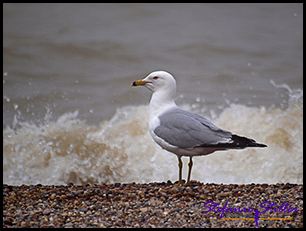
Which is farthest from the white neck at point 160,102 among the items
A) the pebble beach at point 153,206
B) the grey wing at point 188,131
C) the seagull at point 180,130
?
the pebble beach at point 153,206

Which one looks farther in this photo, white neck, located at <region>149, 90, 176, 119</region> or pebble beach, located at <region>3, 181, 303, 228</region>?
white neck, located at <region>149, 90, 176, 119</region>

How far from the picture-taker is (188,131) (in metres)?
4.01

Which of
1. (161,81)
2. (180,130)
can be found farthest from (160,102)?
(180,130)

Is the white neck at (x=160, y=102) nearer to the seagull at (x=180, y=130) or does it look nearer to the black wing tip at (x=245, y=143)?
the seagull at (x=180, y=130)

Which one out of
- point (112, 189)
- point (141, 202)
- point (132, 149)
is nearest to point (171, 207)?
point (141, 202)

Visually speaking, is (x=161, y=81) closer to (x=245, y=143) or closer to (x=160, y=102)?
(x=160, y=102)

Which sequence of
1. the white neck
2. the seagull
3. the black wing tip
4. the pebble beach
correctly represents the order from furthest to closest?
the white neck → the seagull → the black wing tip → the pebble beach

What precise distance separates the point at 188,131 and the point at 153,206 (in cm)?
96

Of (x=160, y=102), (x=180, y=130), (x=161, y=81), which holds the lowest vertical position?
(x=180, y=130)

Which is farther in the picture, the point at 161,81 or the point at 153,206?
the point at 161,81

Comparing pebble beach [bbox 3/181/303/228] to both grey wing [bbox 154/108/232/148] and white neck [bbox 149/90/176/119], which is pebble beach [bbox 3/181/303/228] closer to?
grey wing [bbox 154/108/232/148]

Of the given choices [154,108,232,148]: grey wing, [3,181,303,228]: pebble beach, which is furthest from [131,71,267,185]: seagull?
[3,181,303,228]: pebble beach

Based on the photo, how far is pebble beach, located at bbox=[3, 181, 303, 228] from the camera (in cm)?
321

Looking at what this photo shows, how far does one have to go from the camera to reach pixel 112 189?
4344mm
